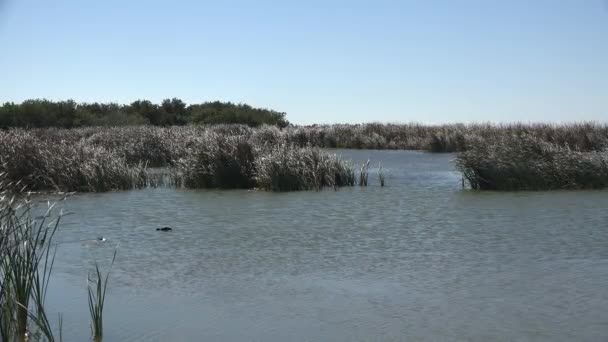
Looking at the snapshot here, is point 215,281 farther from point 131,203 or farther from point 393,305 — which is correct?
point 131,203

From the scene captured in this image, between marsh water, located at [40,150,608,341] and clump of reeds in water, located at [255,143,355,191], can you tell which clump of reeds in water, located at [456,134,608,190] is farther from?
clump of reeds in water, located at [255,143,355,191]

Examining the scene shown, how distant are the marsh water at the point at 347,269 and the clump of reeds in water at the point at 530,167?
106 centimetres

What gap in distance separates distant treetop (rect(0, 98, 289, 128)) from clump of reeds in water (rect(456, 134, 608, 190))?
27.0 meters

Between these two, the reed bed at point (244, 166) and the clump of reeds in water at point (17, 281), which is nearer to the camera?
the clump of reeds in water at point (17, 281)

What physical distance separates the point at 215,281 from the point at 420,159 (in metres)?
19.8

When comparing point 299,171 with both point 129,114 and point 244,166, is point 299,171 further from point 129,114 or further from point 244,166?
point 129,114

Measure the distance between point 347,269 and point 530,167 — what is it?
8.31 metres

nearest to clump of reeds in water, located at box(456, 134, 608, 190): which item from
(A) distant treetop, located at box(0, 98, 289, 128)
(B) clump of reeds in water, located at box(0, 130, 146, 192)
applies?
(B) clump of reeds in water, located at box(0, 130, 146, 192)

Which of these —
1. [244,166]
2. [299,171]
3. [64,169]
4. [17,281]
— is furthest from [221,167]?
[17,281]

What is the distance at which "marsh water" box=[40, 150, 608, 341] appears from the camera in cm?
554

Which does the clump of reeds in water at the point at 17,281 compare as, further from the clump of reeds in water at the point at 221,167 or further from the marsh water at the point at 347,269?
the clump of reeds in water at the point at 221,167

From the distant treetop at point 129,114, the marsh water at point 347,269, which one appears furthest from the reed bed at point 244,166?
the distant treetop at point 129,114

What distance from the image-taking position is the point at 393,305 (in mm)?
6082

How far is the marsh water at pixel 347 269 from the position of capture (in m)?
5.54
